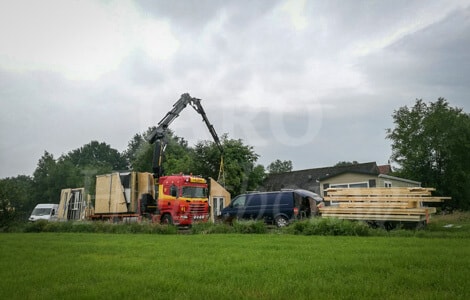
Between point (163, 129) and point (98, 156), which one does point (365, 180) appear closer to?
point (163, 129)

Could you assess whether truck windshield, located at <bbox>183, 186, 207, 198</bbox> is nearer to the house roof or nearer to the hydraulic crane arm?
the hydraulic crane arm

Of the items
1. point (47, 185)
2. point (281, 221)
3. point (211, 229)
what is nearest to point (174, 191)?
point (211, 229)

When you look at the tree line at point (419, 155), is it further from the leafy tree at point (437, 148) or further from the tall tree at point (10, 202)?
the tall tree at point (10, 202)

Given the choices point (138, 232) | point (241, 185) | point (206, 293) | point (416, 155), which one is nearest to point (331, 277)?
point (206, 293)

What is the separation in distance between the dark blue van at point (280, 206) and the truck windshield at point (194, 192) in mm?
2358

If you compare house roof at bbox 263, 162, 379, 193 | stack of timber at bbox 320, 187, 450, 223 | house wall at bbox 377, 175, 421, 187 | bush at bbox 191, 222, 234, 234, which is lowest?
bush at bbox 191, 222, 234, 234

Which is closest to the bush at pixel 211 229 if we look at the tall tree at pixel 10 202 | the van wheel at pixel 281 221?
the van wheel at pixel 281 221

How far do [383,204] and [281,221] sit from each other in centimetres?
513

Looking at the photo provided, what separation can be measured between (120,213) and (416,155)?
27.6 m

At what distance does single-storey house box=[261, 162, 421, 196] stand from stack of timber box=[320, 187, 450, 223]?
9886mm

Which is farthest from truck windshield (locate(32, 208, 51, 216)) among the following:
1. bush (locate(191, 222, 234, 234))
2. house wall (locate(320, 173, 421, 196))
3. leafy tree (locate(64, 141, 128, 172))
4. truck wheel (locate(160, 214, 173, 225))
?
leafy tree (locate(64, 141, 128, 172))

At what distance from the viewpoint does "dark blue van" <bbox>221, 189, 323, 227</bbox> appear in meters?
18.6

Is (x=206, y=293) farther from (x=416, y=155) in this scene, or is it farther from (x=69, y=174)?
(x=69, y=174)

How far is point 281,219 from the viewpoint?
18750 millimetres
